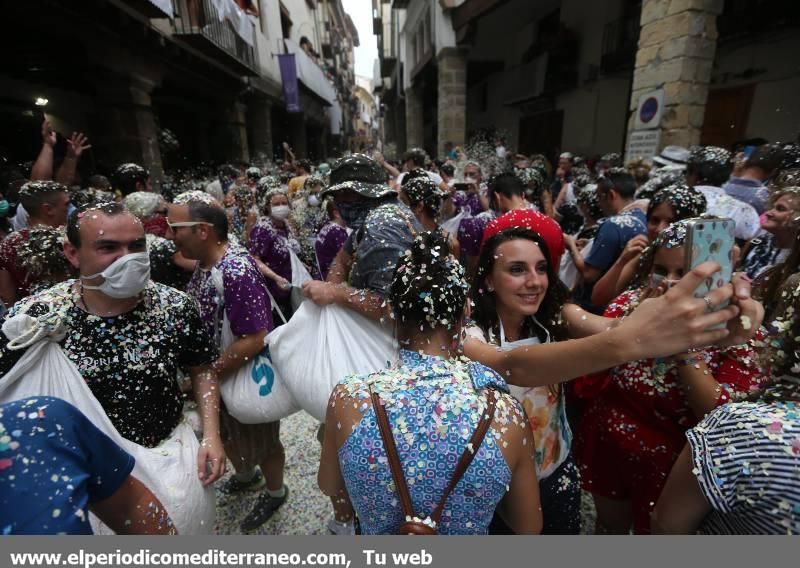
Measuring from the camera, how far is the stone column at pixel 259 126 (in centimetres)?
1510

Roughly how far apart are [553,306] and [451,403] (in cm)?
90

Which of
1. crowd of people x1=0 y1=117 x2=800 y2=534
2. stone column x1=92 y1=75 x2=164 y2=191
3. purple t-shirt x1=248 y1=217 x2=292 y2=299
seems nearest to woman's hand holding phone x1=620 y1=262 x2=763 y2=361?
crowd of people x1=0 y1=117 x2=800 y2=534

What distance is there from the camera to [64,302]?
1.46 m

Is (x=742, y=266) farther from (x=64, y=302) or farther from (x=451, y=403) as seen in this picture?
(x=64, y=302)

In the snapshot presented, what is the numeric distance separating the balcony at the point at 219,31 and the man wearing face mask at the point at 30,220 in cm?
668

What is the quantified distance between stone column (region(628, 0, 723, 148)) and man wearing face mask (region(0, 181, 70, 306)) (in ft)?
21.6

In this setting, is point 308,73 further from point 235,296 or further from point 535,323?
point 535,323

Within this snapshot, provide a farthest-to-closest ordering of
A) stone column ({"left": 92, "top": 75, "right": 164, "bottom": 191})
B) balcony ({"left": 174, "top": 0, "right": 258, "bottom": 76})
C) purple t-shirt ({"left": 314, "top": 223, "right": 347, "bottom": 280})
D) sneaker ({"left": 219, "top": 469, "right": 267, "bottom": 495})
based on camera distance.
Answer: balcony ({"left": 174, "top": 0, "right": 258, "bottom": 76})
stone column ({"left": 92, "top": 75, "right": 164, "bottom": 191})
purple t-shirt ({"left": 314, "top": 223, "right": 347, "bottom": 280})
sneaker ({"left": 219, "top": 469, "right": 267, "bottom": 495})

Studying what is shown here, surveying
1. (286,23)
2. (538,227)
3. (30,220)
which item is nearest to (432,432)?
(538,227)

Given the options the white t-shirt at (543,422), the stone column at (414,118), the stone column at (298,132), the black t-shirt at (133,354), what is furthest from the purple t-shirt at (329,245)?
the stone column at (298,132)

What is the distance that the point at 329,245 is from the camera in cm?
296

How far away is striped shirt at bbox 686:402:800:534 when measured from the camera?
78 centimetres

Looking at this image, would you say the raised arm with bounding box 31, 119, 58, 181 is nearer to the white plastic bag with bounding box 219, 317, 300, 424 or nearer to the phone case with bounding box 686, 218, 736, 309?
the white plastic bag with bounding box 219, 317, 300, 424

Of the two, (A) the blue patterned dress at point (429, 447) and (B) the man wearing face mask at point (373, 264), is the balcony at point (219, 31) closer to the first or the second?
(B) the man wearing face mask at point (373, 264)
